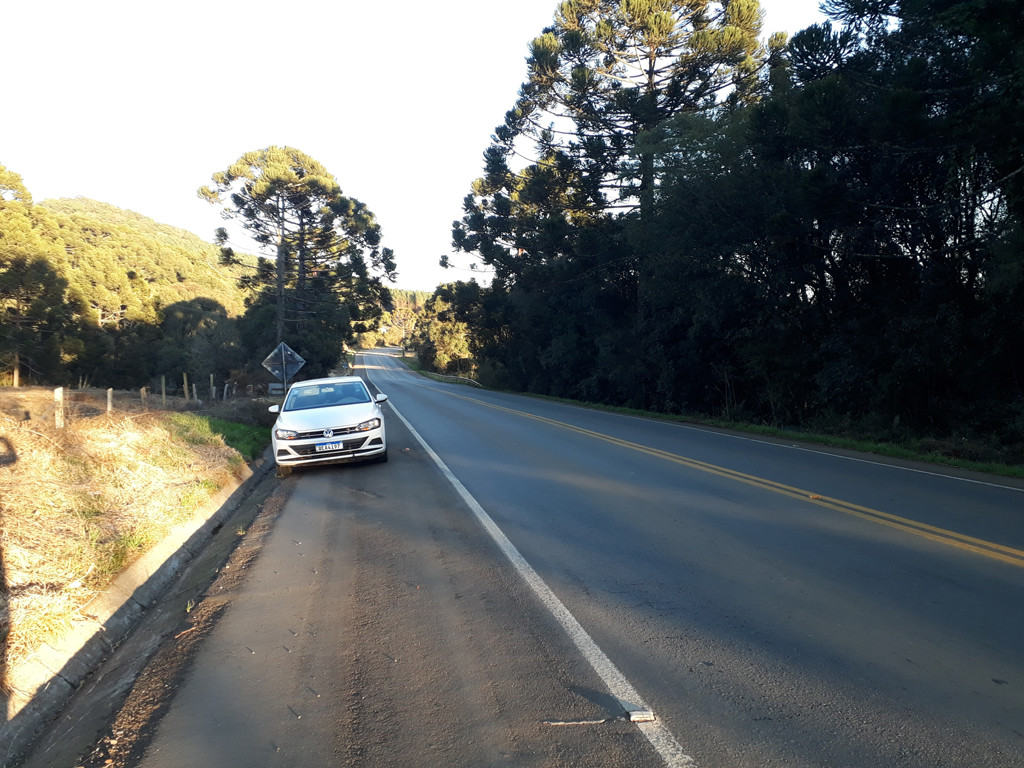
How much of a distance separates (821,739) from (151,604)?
531 centimetres

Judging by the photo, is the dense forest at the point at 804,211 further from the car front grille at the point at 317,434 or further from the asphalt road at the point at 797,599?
the car front grille at the point at 317,434

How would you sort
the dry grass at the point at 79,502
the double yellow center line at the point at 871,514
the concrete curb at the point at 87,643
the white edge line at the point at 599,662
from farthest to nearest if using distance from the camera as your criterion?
1. the double yellow center line at the point at 871,514
2. the dry grass at the point at 79,502
3. the concrete curb at the point at 87,643
4. the white edge line at the point at 599,662

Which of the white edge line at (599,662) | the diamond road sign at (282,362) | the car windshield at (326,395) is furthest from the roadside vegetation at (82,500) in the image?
the diamond road sign at (282,362)

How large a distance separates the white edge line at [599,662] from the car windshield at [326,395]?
5.79m

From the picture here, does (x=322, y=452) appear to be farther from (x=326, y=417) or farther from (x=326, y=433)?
(x=326, y=417)

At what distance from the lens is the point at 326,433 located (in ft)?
37.2

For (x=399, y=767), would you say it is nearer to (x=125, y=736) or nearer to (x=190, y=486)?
(x=125, y=736)

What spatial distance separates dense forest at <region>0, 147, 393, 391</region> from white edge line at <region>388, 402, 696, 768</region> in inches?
1277

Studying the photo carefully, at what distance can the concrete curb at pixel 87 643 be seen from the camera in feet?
12.9

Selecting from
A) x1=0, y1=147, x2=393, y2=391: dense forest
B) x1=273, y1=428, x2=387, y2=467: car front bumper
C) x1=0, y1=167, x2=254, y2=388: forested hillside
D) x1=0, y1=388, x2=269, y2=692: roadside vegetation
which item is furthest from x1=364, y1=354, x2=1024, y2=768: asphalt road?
x1=0, y1=167, x2=254, y2=388: forested hillside

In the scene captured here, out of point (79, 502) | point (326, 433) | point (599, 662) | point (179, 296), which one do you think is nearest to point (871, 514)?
point (599, 662)

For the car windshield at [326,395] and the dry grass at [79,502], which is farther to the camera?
the car windshield at [326,395]

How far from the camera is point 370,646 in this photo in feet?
15.0

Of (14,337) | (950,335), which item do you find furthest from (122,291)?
(950,335)
